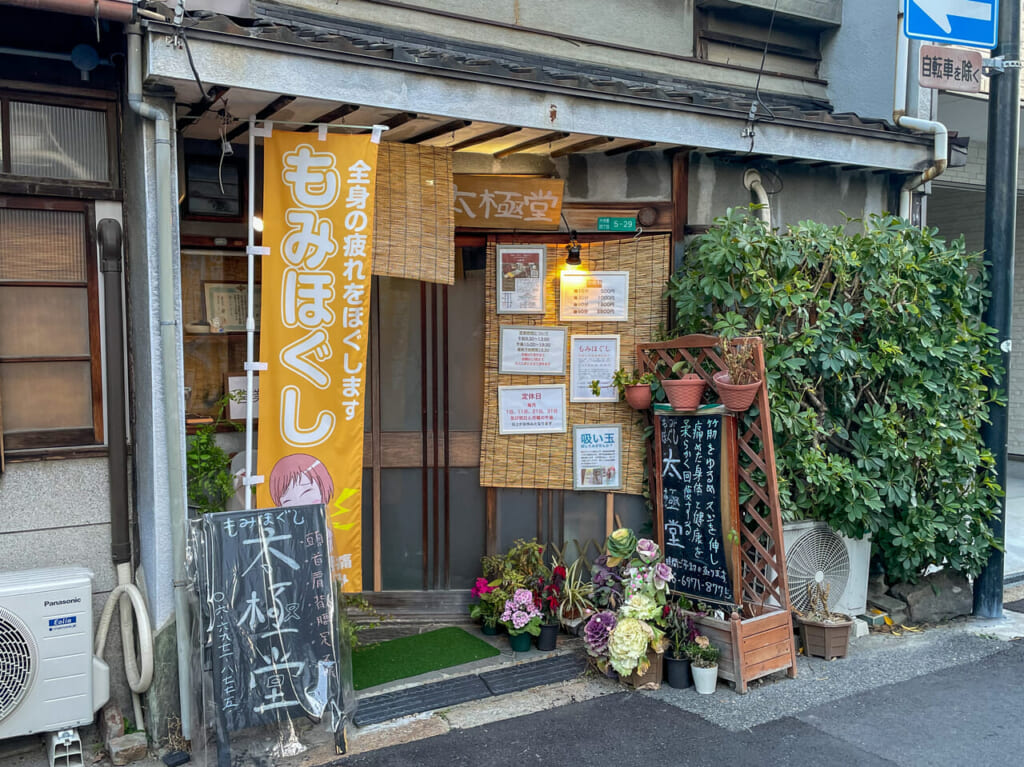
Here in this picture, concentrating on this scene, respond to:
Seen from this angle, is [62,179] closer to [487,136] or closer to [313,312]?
[313,312]

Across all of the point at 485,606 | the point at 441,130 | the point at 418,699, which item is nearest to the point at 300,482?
the point at 418,699

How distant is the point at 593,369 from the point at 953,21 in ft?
14.9

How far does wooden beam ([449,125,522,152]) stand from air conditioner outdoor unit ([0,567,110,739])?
14.0 feet

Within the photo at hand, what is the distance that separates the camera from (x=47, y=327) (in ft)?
18.3

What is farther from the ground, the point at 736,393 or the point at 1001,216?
the point at 1001,216

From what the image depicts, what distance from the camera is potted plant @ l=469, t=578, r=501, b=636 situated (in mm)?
7102

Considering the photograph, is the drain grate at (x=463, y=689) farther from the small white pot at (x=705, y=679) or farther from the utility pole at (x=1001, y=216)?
the utility pole at (x=1001, y=216)

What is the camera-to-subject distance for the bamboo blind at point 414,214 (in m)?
6.24

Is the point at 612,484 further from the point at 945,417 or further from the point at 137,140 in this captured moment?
the point at 137,140

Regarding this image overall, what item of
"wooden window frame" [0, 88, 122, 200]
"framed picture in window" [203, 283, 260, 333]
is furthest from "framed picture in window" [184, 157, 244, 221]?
"wooden window frame" [0, 88, 122, 200]

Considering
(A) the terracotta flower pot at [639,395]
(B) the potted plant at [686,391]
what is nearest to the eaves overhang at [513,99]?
(B) the potted plant at [686,391]

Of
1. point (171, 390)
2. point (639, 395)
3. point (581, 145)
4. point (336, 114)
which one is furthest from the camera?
point (639, 395)

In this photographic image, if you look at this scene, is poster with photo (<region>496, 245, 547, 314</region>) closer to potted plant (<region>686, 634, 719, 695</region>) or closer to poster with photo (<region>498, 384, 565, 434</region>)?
poster with photo (<region>498, 384, 565, 434</region>)

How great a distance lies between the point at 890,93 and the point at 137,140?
26.4ft
